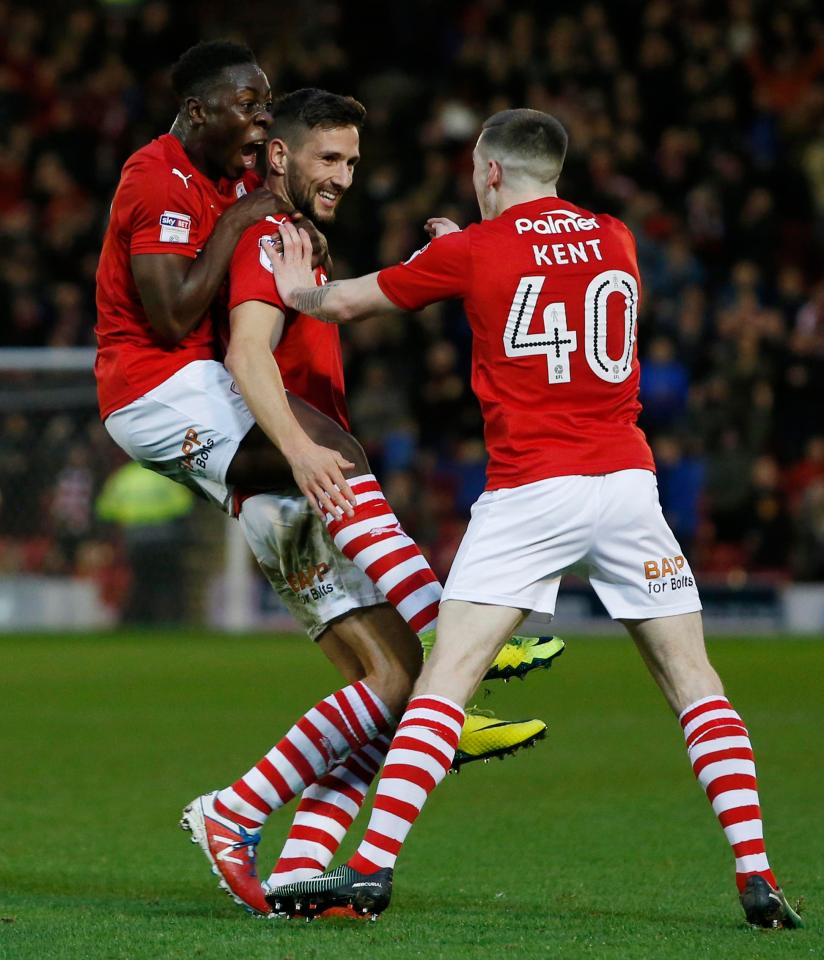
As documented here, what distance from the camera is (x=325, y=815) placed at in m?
5.21

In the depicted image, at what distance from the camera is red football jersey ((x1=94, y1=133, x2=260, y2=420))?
5.18m

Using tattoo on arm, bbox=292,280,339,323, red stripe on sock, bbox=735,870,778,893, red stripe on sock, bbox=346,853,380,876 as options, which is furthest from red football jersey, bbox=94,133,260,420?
red stripe on sock, bbox=735,870,778,893

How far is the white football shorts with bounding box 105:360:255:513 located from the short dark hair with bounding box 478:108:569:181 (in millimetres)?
1081

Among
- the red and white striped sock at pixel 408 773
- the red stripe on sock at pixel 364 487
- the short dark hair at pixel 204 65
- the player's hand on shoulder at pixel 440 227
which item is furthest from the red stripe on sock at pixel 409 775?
the short dark hair at pixel 204 65

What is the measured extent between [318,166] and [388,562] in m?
1.25

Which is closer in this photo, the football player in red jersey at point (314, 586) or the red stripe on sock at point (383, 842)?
the red stripe on sock at point (383, 842)

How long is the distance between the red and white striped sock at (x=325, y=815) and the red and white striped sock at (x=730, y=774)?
980 mm

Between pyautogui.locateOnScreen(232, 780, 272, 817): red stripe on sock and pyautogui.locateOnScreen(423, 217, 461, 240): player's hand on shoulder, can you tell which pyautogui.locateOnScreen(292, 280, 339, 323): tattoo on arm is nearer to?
pyautogui.locateOnScreen(423, 217, 461, 240): player's hand on shoulder

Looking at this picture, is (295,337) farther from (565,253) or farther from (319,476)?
(565,253)

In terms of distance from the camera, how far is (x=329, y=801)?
5.24m

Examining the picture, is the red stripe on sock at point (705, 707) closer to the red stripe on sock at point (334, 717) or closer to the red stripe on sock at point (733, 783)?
the red stripe on sock at point (733, 783)

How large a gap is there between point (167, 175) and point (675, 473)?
1086 cm

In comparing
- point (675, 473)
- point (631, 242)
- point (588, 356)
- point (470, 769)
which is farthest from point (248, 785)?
point (675, 473)

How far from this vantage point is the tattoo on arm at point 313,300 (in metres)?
4.89
